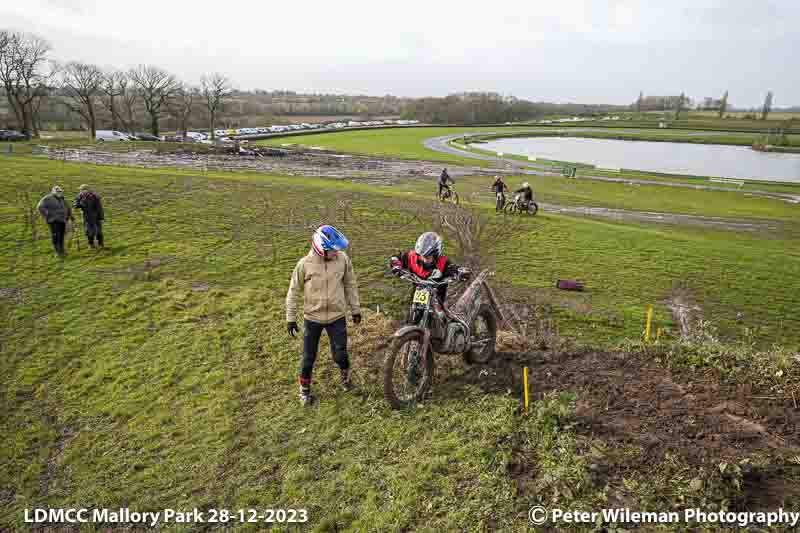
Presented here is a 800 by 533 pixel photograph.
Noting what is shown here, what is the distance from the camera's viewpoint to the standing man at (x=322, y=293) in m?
5.94

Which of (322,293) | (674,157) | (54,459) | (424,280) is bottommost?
(54,459)

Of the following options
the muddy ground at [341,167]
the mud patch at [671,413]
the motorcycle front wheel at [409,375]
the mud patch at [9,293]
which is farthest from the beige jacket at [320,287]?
the muddy ground at [341,167]

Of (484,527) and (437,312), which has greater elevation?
(437,312)

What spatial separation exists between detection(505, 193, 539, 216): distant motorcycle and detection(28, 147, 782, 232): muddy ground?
495 centimetres

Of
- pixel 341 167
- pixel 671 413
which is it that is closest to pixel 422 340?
pixel 671 413

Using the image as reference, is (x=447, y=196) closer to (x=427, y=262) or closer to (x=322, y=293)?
(x=427, y=262)

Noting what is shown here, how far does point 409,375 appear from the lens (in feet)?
19.7

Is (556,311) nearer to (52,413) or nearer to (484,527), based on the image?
(484,527)

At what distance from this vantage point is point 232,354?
25.7 feet

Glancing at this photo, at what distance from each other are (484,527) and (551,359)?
3.44 metres

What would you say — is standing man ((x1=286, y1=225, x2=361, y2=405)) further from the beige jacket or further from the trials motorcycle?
the trials motorcycle

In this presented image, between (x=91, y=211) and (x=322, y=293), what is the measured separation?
34.4 ft

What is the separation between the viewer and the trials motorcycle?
574 cm

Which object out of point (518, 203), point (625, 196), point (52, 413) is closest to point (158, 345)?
point (52, 413)
